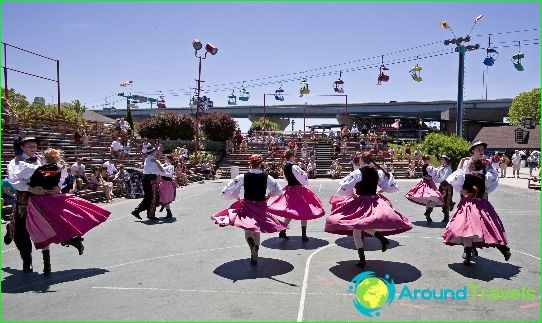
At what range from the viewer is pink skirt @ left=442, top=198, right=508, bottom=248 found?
7855mm

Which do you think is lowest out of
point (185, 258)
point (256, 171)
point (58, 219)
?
point (185, 258)

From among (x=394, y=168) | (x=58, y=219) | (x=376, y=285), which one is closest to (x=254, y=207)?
(x=376, y=285)

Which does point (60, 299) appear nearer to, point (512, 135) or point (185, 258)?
point (185, 258)

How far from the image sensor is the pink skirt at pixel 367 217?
7957mm

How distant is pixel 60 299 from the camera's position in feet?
21.7

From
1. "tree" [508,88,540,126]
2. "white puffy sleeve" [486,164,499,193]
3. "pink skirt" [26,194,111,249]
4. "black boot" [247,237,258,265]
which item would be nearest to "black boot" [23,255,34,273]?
"pink skirt" [26,194,111,249]

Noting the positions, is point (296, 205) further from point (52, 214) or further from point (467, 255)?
point (52, 214)

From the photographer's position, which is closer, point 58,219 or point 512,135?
point 58,219

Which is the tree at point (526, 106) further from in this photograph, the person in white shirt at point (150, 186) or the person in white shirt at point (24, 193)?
the person in white shirt at point (24, 193)

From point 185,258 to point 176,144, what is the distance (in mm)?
33378

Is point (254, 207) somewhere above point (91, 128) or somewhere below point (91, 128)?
below

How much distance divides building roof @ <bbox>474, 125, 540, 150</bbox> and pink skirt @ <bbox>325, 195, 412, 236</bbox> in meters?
55.3

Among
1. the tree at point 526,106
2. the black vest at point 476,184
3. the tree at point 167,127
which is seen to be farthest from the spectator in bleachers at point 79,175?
the tree at point 526,106

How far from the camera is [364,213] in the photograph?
8.16 m
